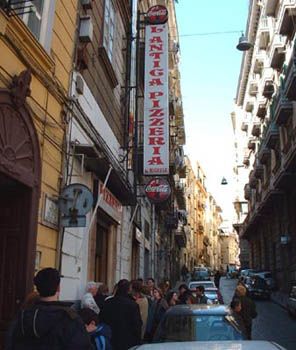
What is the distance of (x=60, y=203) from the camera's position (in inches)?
337

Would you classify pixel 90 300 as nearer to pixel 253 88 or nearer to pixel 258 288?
pixel 258 288

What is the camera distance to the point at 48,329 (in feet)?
11.3

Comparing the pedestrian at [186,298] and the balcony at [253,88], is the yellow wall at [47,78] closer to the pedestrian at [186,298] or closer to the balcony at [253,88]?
the pedestrian at [186,298]

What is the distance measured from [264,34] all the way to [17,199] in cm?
3664

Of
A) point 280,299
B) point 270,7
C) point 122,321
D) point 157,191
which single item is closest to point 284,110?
point 270,7

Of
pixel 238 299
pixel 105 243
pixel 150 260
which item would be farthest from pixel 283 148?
pixel 238 299

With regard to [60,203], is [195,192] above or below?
above

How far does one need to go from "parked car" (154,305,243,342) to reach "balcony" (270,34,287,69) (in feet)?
88.1

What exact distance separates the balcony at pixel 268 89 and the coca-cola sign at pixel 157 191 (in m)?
20.4

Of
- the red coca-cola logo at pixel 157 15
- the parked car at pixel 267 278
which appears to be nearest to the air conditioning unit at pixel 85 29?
the red coca-cola logo at pixel 157 15

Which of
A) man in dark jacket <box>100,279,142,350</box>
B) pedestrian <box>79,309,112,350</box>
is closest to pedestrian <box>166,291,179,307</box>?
man in dark jacket <box>100,279,142,350</box>

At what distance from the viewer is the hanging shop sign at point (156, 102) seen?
1609cm

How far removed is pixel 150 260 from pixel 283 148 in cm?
1114

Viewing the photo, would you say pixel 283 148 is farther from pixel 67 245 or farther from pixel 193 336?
pixel 193 336
